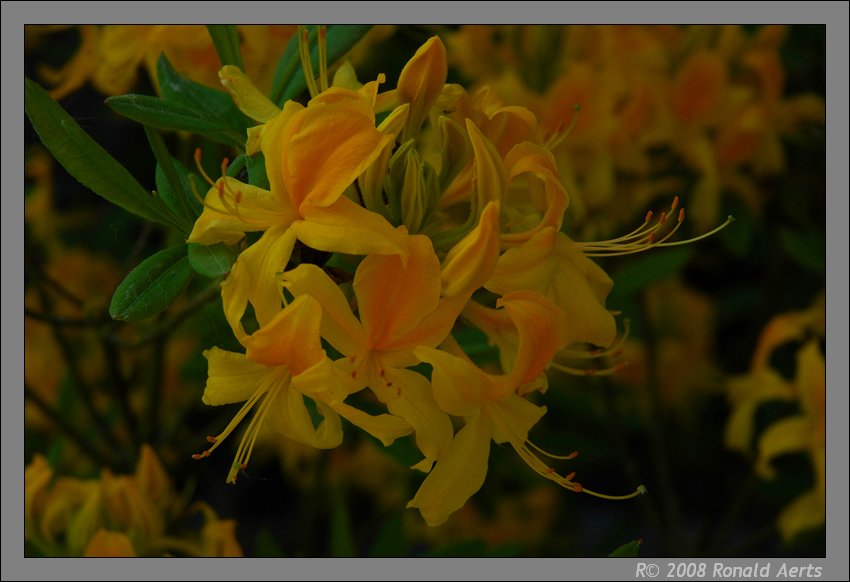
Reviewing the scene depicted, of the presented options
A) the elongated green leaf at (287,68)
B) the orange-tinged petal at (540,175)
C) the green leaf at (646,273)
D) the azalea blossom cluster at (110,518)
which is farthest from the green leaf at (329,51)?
the green leaf at (646,273)

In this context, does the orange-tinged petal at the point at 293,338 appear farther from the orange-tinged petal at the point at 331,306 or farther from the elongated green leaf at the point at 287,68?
the elongated green leaf at the point at 287,68

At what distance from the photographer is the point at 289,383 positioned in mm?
874

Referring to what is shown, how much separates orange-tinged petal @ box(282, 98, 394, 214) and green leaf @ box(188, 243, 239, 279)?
0.09 meters

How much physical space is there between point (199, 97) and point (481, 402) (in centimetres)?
43

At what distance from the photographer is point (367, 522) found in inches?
88.5

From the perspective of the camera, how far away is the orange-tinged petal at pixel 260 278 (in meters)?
0.82

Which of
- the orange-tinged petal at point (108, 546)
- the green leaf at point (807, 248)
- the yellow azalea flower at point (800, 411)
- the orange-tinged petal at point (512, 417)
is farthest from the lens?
the green leaf at point (807, 248)

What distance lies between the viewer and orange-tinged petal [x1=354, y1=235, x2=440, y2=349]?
813 millimetres

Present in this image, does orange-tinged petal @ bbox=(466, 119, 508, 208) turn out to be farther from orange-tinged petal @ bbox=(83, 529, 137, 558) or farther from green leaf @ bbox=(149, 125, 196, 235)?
orange-tinged petal @ bbox=(83, 529, 137, 558)

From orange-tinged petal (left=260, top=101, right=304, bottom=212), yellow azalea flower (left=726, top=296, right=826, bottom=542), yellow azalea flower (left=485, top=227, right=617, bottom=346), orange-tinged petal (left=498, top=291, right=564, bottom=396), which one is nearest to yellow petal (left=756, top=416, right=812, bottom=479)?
yellow azalea flower (left=726, top=296, right=826, bottom=542)

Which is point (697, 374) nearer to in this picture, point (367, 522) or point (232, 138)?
point (367, 522)

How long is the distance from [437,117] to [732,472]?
1.39 m

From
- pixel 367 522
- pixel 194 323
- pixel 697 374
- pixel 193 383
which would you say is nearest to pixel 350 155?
pixel 194 323

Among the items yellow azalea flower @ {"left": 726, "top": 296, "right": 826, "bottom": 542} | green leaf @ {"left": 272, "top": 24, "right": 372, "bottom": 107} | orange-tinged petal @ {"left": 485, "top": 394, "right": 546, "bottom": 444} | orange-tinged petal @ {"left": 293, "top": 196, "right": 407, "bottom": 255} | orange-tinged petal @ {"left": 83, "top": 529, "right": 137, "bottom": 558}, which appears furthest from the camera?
yellow azalea flower @ {"left": 726, "top": 296, "right": 826, "bottom": 542}
